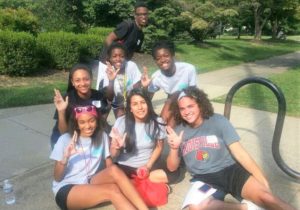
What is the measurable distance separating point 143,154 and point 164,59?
3.68 ft

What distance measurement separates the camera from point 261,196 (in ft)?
9.61

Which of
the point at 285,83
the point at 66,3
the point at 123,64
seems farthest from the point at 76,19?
the point at 123,64

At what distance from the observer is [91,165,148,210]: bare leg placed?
3119mm

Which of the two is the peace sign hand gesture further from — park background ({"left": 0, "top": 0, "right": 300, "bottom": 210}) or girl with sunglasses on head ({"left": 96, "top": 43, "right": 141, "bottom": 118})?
girl with sunglasses on head ({"left": 96, "top": 43, "right": 141, "bottom": 118})

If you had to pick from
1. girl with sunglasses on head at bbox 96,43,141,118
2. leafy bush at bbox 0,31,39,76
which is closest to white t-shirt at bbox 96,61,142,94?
girl with sunglasses on head at bbox 96,43,141,118

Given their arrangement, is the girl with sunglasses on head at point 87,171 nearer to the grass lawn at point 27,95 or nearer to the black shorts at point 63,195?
the black shorts at point 63,195

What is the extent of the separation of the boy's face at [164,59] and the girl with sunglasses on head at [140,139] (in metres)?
0.72

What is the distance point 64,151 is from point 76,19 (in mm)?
13578

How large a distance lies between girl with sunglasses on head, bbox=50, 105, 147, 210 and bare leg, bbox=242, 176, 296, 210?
2.70 feet

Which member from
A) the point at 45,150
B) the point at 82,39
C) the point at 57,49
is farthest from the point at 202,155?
the point at 82,39

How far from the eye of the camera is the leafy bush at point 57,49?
10320mm

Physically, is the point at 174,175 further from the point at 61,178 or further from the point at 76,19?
the point at 76,19

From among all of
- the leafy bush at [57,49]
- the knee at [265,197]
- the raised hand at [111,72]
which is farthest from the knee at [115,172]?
the leafy bush at [57,49]

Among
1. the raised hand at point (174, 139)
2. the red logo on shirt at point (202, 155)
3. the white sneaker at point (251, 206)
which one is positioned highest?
the raised hand at point (174, 139)
